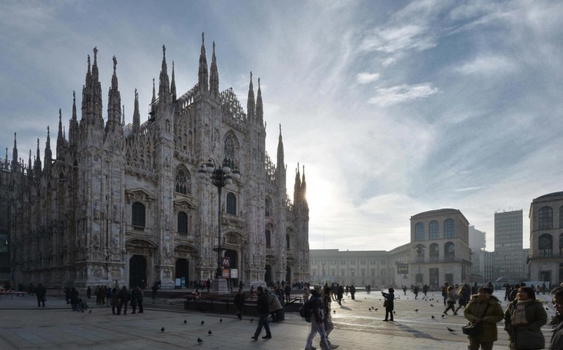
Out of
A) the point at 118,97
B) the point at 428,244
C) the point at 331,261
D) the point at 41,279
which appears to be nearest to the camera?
the point at 118,97

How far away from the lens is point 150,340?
12312 millimetres

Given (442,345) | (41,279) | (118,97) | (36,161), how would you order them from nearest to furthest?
(442,345)
(118,97)
(41,279)
(36,161)

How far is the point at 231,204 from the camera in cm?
5166

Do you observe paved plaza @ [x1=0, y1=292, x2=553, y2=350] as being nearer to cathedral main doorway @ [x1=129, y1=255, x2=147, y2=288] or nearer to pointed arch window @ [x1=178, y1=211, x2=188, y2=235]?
cathedral main doorway @ [x1=129, y1=255, x2=147, y2=288]

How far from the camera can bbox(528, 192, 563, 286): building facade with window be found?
77000 millimetres

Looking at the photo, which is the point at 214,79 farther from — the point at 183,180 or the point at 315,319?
the point at 315,319

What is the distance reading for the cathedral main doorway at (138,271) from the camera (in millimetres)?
39219

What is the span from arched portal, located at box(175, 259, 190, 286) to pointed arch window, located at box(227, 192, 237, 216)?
8.20 metres

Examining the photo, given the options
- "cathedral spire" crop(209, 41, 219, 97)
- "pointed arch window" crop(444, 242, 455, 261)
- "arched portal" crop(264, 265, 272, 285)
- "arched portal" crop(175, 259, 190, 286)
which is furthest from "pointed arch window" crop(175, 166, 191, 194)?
"pointed arch window" crop(444, 242, 455, 261)

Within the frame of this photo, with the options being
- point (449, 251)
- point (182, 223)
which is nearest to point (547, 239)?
point (449, 251)

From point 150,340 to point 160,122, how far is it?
32.7 m

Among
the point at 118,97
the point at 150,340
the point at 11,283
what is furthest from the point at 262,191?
the point at 150,340

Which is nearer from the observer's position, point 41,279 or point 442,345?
point 442,345

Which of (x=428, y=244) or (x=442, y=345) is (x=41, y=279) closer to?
(x=442, y=345)
